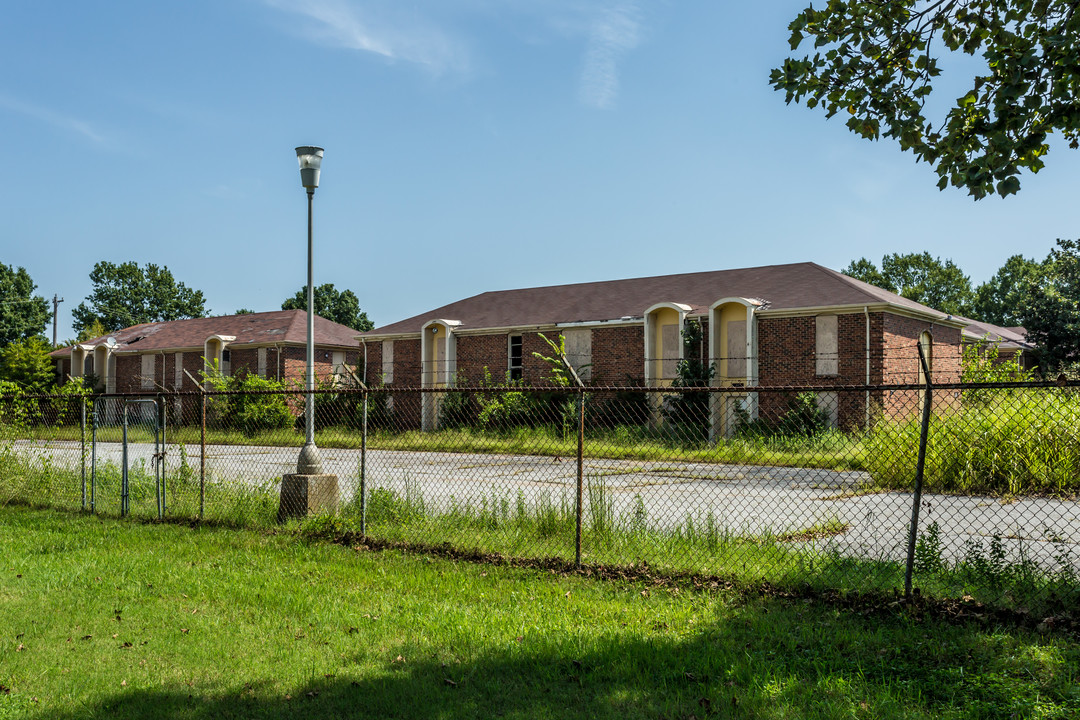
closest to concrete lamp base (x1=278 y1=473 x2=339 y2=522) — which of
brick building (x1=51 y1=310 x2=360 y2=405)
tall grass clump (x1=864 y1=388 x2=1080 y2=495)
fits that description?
tall grass clump (x1=864 y1=388 x2=1080 y2=495)

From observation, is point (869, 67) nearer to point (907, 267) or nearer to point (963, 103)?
point (963, 103)

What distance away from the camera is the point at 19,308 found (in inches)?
2576

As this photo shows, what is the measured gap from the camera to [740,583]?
6.91m

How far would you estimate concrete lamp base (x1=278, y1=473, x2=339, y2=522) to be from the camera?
10219mm

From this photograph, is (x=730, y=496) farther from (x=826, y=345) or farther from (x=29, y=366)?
(x=29, y=366)

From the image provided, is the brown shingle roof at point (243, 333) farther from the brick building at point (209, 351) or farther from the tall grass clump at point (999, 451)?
the tall grass clump at point (999, 451)

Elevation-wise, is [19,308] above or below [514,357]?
above

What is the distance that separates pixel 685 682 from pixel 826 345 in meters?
21.7

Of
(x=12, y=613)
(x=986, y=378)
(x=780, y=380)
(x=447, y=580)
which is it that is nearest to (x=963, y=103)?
(x=447, y=580)

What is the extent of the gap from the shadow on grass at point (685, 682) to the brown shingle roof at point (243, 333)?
36.1 m

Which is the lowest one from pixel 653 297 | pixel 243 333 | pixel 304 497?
pixel 304 497

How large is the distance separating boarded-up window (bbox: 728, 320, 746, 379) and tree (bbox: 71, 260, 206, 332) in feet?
223

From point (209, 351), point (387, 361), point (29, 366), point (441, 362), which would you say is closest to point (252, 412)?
point (387, 361)

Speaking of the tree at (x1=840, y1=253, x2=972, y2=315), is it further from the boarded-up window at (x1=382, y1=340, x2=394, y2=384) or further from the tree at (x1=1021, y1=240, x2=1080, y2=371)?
the boarded-up window at (x1=382, y1=340, x2=394, y2=384)
